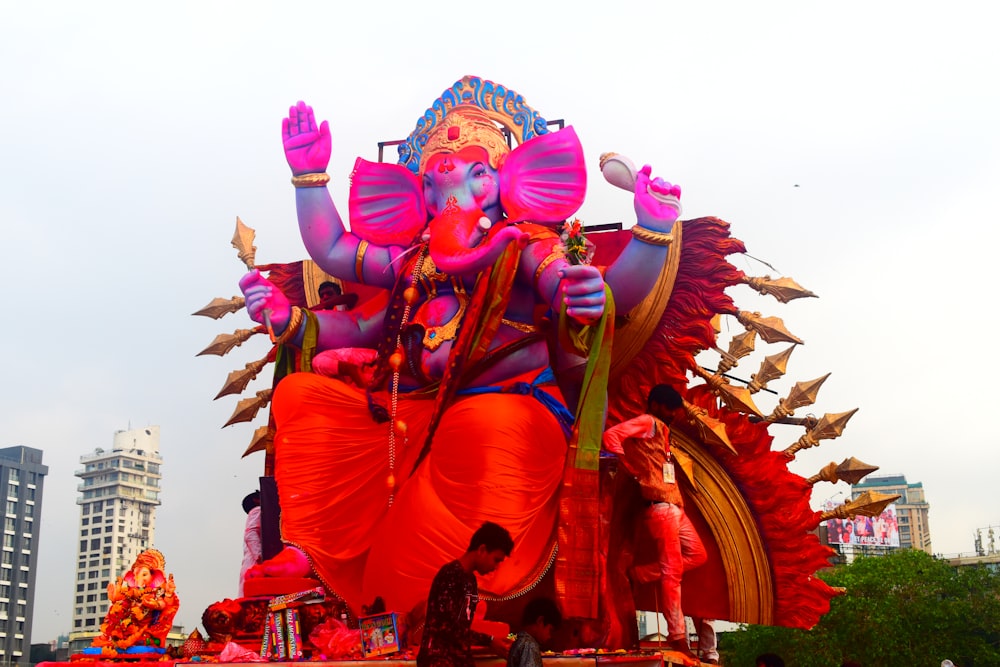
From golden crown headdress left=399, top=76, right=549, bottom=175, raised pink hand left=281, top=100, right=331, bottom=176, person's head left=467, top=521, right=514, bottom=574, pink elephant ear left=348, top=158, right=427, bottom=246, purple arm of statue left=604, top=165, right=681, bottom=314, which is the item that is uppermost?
golden crown headdress left=399, top=76, right=549, bottom=175

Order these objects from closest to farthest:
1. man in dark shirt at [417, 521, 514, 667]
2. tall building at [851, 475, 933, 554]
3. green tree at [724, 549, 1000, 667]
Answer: man in dark shirt at [417, 521, 514, 667] → green tree at [724, 549, 1000, 667] → tall building at [851, 475, 933, 554]

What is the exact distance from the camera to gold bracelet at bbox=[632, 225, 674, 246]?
7039mm

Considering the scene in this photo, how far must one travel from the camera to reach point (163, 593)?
6918 millimetres

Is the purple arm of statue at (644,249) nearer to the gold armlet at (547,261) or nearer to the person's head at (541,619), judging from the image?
the gold armlet at (547,261)

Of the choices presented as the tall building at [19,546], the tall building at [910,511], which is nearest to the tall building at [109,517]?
the tall building at [19,546]

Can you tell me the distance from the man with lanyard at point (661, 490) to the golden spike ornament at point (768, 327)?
133 cm

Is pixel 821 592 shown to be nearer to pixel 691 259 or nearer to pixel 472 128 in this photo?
pixel 691 259

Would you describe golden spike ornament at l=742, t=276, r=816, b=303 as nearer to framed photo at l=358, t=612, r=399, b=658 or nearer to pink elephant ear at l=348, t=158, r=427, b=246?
pink elephant ear at l=348, t=158, r=427, b=246

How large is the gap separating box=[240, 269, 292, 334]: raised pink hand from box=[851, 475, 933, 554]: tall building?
190 ft

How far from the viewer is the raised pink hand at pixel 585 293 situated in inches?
268

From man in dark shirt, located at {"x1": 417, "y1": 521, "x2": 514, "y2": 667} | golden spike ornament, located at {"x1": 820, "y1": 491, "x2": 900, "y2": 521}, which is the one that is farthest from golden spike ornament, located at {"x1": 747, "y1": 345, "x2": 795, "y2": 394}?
man in dark shirt, located at {"x1": 417, "y1": 521, "x2": 514, "y2": 667}

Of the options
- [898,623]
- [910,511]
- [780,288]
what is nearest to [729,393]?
[780,288]

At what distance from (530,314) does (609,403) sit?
40.6 inches

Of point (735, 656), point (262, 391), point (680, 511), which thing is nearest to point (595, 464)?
point (680, 511)
